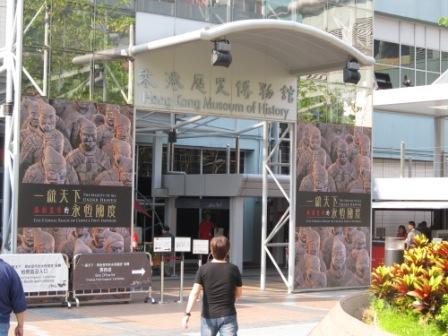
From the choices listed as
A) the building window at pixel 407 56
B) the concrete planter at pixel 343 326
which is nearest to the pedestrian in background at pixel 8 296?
the concrete planter at pixel 343 326

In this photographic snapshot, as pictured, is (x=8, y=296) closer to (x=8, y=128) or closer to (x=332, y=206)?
(x=8, y=128)

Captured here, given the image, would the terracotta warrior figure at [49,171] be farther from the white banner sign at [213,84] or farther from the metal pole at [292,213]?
the metal pole at [292,213]

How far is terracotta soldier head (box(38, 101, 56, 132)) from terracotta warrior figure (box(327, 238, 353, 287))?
7933mm

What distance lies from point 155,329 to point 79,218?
151 inches

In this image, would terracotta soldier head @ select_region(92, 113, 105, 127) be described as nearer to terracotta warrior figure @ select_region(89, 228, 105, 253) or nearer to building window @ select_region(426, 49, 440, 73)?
terracotta warrior figure @ select_region(89, 228, 105, 253)

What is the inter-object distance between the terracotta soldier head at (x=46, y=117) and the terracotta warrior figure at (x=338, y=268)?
312 inches

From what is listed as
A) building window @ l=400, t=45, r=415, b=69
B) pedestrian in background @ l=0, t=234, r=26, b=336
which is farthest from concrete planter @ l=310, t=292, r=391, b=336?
→ building window @ l=400, t=45, r=415, b=69

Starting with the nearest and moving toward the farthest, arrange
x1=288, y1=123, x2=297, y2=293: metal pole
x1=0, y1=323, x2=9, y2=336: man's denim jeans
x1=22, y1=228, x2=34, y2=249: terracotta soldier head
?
1. x1=0, y1=323, x2=9, y2=336: man's denim jeans
2. x1=22, y1=228, x2=34, y2=249: terracotta soldier head
3. x1=288, y1=123, x2=297, y2=293: metal pole

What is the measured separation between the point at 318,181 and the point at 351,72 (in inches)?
121

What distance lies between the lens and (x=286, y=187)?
2564cm

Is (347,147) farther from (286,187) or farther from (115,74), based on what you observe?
(115,74)

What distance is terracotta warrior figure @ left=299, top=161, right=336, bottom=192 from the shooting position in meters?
20.6

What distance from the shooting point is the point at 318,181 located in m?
20.8

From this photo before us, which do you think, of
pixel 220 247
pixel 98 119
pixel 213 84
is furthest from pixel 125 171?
pixel 220 247
